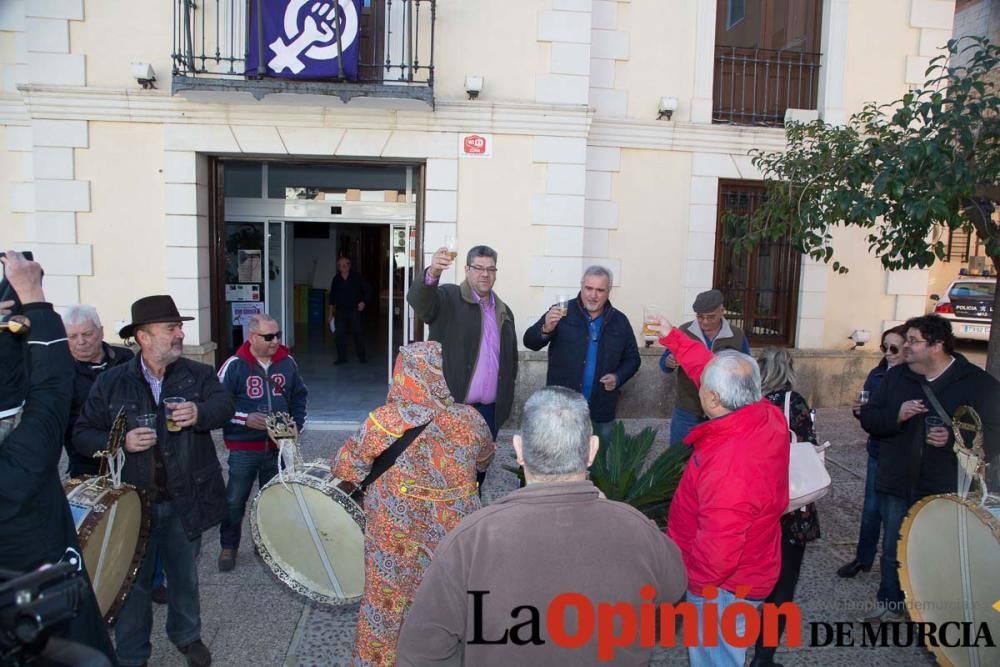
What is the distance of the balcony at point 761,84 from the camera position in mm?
9250

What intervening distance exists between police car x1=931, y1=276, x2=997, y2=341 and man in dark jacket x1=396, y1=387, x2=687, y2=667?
16.9 metres

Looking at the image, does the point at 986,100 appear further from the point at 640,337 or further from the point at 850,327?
the point at 850,327

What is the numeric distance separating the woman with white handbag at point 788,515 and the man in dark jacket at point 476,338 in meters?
1.95

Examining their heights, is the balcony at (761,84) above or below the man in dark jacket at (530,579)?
above

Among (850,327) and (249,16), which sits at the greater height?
(249,16)

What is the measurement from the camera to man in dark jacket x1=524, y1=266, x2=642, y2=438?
529 centimetres

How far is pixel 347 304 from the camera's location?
37.6 ft

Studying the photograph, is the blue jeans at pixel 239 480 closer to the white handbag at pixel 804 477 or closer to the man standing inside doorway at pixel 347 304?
the white handbag at pixel 804 477

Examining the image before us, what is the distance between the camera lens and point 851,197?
439 cm

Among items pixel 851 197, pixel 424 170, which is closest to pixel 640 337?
pixel 424 170

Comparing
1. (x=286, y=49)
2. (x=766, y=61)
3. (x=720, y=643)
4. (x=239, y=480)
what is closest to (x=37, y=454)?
(x=239, y=480)

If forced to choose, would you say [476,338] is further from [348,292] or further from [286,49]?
[348,292]

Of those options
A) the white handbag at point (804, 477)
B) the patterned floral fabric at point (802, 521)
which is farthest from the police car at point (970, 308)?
the white handbag at point (804, 477)

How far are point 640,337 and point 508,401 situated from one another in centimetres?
398
